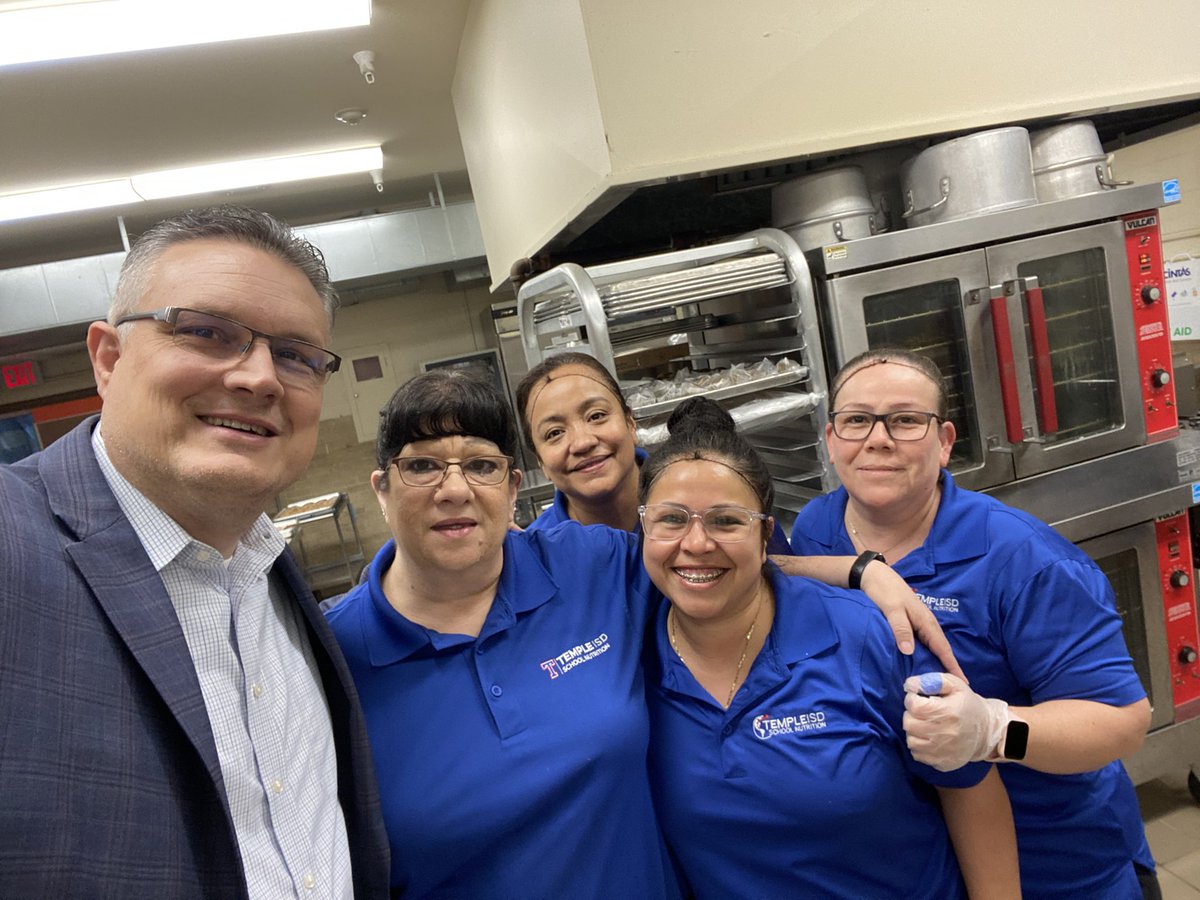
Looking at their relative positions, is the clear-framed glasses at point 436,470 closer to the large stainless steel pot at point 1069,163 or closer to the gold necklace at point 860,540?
the gold necklace at point 860,540

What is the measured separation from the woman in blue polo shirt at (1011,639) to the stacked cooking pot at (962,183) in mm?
977

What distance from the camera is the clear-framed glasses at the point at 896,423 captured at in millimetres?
1473

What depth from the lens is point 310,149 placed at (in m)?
4.11

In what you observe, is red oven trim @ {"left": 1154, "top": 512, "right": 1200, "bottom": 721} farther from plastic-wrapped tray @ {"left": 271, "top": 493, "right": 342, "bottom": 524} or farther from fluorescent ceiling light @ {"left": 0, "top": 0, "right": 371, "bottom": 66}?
plastic-wrapped tray @ {"left": 271, "top": 493, "right": 342, "bottom": 524}

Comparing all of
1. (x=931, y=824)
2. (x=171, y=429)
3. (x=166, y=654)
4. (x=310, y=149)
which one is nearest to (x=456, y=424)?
(x=171, y=429)

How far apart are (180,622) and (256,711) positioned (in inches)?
6.7

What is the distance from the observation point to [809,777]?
45.1 inches

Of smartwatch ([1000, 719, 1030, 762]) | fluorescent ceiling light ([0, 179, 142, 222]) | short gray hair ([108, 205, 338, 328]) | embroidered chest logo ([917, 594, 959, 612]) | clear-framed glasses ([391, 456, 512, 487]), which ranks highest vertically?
fluorescent ceiling light ([0, 179, 142, 222])

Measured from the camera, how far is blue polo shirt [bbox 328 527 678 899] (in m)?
1.12

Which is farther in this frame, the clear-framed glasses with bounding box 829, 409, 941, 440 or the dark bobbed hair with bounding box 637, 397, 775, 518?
the clear-framed glasses with bounding box 829, 409, 941, 440

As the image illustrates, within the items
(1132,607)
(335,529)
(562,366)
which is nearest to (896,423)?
(562,366)

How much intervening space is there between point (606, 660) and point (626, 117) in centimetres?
160

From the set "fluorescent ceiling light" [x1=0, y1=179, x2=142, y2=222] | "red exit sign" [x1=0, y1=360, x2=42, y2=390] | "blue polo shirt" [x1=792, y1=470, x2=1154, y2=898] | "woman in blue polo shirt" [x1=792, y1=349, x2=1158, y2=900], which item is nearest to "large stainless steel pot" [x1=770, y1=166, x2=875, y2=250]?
"woman in blue polo shirt" [x1=792, y1=349, x2=1158, y2=900]

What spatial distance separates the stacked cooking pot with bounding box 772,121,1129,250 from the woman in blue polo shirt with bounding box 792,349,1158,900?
3.21ft
